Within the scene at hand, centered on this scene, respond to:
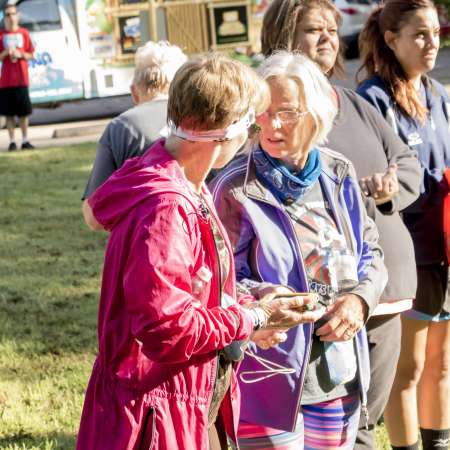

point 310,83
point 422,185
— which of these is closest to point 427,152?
point 422,185

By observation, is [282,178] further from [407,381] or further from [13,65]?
[13,65]

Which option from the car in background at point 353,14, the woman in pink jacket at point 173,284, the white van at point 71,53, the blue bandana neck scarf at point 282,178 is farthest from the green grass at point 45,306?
the car in background at point 353,14

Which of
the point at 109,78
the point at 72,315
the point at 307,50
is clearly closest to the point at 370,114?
the point at 307,50

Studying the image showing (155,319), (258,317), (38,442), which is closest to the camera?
(155,319)

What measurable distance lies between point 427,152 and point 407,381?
951 millimetres

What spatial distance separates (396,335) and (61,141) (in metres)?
11.6

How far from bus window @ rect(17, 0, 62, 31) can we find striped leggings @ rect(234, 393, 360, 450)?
48.0ft

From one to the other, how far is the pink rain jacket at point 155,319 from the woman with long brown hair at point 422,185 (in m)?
1.63

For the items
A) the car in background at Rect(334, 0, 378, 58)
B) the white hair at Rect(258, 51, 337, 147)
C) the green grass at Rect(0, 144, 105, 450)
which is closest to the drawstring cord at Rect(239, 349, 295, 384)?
the white hair at Rect(258, 51, 337, 147)

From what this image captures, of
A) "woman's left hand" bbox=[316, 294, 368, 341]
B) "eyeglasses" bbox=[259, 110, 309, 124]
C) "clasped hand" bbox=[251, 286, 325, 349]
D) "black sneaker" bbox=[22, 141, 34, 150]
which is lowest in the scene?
"black sneaker" bbox=[22, 141, 34, 150]

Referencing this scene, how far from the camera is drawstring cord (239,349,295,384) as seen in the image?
3096 mm

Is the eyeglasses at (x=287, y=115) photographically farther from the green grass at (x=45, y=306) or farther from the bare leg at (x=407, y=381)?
the green grass at (x=45, y=306)

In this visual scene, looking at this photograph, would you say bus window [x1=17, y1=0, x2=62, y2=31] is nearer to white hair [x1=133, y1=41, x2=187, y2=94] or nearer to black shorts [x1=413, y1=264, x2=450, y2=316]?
white hair [x1=133, y1=41, x2=187, y2=94]

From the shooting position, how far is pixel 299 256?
3094mm
